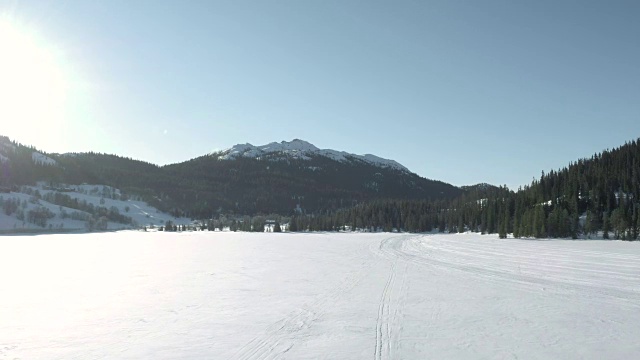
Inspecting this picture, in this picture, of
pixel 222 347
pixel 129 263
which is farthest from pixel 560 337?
pixel 129 263

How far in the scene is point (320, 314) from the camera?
49.7 feet

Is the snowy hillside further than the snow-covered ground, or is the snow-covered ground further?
the snowy hillside

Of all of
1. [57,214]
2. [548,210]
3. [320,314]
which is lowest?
[57,214]

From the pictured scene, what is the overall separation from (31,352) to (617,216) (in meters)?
87.5

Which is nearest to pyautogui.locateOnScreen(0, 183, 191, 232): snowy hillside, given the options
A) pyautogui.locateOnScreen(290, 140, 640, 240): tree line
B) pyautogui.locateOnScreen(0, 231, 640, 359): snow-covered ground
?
pyautogui.locateOnScreen(290, 140, 640, 240): tree line

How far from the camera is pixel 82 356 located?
10391 mm

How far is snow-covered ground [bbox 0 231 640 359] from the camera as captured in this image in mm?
10984

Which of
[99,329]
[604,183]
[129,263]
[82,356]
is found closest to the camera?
[82,356]

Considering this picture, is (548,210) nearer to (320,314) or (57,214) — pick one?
(320,314)

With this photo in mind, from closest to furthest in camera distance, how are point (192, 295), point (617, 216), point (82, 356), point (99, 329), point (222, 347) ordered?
point (82, 356) → point (222, 347) → point (99, 329) → point (192, 295) → point (617, 216)

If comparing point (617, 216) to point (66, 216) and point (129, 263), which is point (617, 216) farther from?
point (66, 216)

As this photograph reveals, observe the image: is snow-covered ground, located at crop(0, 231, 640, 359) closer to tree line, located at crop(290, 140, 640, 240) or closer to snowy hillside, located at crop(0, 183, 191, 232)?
tree line, located at crop(290, 140, 640, 240)

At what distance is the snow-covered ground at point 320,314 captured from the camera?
36.0ft

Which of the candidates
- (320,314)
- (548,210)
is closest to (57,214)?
(548,210)
